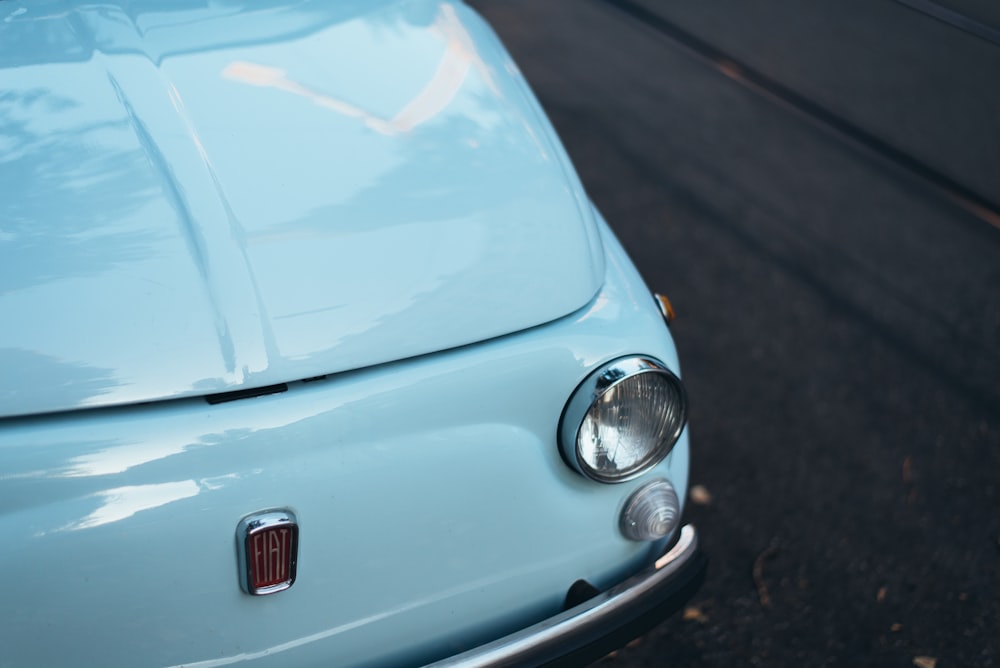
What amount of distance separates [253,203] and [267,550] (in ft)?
1.96

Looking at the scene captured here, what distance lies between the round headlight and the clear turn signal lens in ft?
0.20

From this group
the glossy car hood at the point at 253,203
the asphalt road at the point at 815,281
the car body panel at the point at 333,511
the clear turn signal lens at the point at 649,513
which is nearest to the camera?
the car body panel at the point at 333,511

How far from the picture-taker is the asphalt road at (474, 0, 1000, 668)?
8.50ft

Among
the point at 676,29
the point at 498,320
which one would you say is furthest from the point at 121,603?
the point at 676,29

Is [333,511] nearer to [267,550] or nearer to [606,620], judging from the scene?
[267,550]

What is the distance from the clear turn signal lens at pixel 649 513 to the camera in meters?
1.79

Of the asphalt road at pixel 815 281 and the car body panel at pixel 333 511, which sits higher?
the car body panel at pixel 333 511

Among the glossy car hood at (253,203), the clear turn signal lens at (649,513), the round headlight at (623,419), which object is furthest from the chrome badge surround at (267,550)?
the clear turn signal lens at (649,513)

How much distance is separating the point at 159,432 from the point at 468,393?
48 centimetres

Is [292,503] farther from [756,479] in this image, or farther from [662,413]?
[756,479]

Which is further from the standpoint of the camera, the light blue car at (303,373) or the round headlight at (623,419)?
the round headlight at (623,419)

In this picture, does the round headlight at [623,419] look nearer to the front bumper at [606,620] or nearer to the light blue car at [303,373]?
the light blue car at [303,373]

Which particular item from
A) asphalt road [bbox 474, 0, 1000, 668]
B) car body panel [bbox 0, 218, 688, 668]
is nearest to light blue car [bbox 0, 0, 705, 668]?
car body panel [bbox 0, 218, 688, 668]

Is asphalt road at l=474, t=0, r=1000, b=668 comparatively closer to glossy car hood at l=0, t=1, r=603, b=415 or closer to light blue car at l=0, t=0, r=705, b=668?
light blue car at l=0, t=0, r=705, b=668
